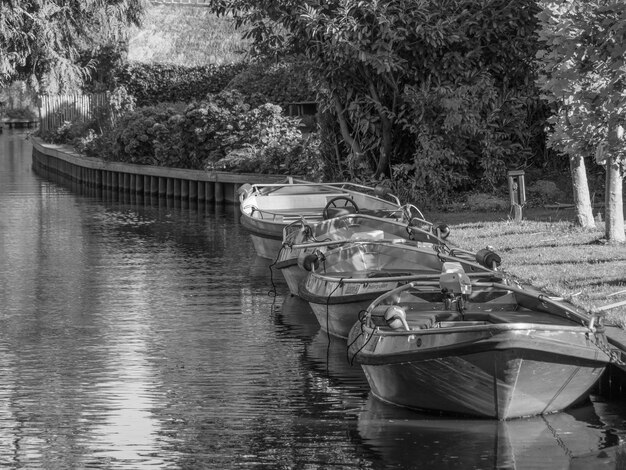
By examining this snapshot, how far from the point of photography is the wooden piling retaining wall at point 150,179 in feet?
124

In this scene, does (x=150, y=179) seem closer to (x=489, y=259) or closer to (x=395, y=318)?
(x=489, y=259)

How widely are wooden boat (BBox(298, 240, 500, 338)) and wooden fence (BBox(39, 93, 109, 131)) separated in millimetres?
35629

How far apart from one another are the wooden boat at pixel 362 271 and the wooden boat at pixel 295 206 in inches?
155

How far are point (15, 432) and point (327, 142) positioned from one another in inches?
818

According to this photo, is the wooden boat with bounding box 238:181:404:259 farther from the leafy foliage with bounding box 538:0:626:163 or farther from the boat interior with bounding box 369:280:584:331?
the boat interior with bounding box 369:280:584:331

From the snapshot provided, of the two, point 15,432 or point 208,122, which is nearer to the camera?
point 15,432

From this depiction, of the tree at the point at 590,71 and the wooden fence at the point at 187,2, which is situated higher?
the wooden fence at the point at 187,2

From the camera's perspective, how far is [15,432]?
39.8ft

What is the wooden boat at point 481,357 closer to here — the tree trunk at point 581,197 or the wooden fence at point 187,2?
the tree trunk at point 581,197

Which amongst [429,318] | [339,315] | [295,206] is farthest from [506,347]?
[295,206]

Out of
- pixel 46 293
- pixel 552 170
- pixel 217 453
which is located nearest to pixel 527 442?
pixel 217 453

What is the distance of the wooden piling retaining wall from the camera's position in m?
37.8

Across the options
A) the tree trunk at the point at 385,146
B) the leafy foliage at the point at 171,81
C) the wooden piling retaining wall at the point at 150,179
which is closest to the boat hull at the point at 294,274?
the tree trunk at the point at 385,146

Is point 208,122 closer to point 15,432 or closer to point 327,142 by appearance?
point 327,142
